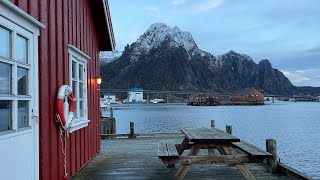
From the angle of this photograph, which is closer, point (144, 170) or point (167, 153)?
point (167, 153)

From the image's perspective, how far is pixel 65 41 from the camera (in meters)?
8.23

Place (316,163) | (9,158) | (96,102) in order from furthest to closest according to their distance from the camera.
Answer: (316,163) → (96,102) → (9,158)

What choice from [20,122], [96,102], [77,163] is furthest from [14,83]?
[96,102]

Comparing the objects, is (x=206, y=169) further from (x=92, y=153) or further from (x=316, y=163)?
(x=316, y=163)

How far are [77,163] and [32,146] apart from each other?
3444mm

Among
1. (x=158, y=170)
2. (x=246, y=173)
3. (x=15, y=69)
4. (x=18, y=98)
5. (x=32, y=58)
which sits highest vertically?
(x=32, y=58)

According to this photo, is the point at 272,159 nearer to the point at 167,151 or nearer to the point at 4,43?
the point at 167,151

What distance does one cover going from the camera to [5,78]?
5.20 m

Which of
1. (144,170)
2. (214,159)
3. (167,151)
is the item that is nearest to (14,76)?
(167,151)

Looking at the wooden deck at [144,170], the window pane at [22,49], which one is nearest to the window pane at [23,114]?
the window pane at [22,49]

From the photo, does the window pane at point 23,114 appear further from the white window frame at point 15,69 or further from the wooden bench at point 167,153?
the wooden bench at point 167,153

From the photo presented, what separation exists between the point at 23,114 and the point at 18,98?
0.42m

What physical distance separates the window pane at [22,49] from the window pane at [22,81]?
149mm

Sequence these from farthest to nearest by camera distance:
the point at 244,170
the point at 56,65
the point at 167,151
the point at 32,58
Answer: the point at 167,151, the point at 244,170, the point at 56,65, the point at 32,58
